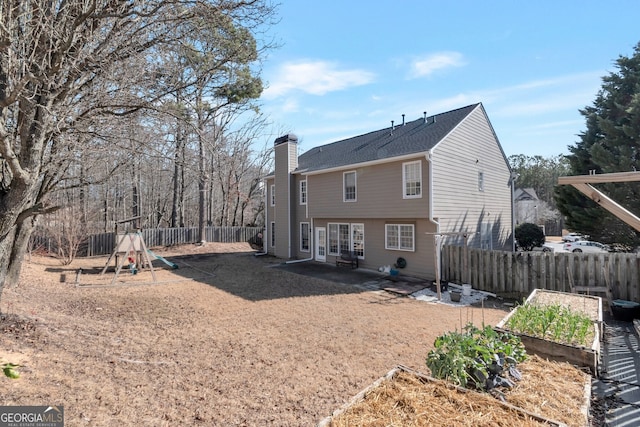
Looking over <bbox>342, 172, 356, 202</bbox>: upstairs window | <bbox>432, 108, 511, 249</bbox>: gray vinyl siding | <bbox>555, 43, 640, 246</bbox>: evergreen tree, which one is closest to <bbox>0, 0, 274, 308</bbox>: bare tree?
<bbox>432, 108, 511, 249</bbox>: gray vinyl siding

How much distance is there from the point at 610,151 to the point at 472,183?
23.6 feet

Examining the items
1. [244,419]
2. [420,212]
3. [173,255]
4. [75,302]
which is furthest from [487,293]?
[173,255]

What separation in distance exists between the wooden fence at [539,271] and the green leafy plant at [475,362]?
7110 mm

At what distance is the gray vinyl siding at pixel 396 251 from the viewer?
38.8 feet

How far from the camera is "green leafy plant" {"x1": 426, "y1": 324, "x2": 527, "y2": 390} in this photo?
2982mm

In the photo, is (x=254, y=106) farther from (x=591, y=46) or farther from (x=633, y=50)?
(x=633, y=50)

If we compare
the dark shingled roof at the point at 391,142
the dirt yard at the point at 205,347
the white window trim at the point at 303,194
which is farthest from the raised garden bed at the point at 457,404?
the white window trim at the point at 303,194

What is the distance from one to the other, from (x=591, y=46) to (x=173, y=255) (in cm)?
2085

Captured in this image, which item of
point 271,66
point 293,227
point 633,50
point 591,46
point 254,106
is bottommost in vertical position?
point 293,227

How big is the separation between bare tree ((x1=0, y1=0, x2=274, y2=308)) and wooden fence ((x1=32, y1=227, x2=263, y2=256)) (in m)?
15.0

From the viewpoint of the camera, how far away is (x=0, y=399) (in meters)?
3.06

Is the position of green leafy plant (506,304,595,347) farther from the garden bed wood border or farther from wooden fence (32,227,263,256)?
wooden fence (32,227,263,256)

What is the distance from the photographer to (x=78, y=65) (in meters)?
4.71

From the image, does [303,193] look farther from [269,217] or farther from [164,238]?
→ [164,238]
